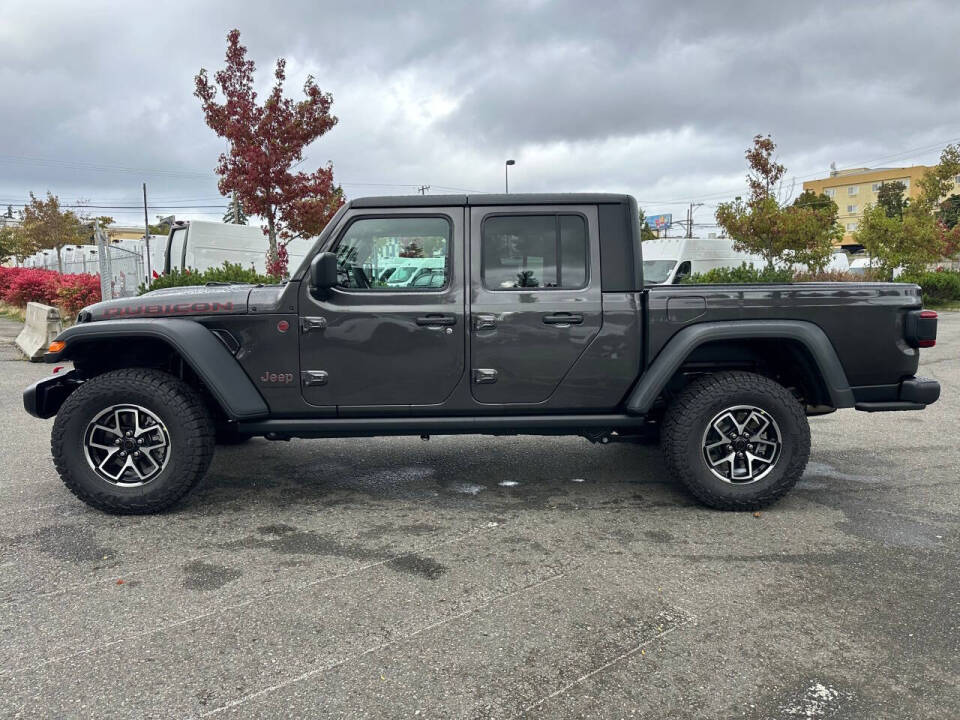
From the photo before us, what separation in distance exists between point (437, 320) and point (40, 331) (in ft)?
32.7

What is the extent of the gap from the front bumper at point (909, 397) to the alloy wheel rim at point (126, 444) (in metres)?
4.21

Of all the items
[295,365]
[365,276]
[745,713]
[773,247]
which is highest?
[773,247]

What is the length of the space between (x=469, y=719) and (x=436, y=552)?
138 cm

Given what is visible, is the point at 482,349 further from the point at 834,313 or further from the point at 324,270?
the point at 834,313

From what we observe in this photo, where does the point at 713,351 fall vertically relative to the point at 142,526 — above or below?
above

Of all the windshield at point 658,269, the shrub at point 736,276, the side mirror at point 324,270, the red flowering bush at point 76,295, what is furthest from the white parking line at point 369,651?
the windshield at point 658,269

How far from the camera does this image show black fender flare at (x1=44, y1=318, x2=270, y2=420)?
404 centimetres

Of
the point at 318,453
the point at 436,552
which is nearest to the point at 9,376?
the point at 318,453

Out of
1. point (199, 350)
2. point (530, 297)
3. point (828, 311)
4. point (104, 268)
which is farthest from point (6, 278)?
point (828, 311)

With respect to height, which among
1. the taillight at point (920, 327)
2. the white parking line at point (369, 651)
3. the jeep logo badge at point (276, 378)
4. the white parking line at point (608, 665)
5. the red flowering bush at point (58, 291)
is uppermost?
the red flowering bush at point (58, 291)

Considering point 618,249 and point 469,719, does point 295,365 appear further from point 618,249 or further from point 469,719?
point 469,719

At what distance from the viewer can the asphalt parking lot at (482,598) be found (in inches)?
97.2

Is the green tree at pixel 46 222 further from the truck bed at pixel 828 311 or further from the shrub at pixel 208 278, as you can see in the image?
the truck bed at pixel 828 311

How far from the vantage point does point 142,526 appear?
405 centimetres
